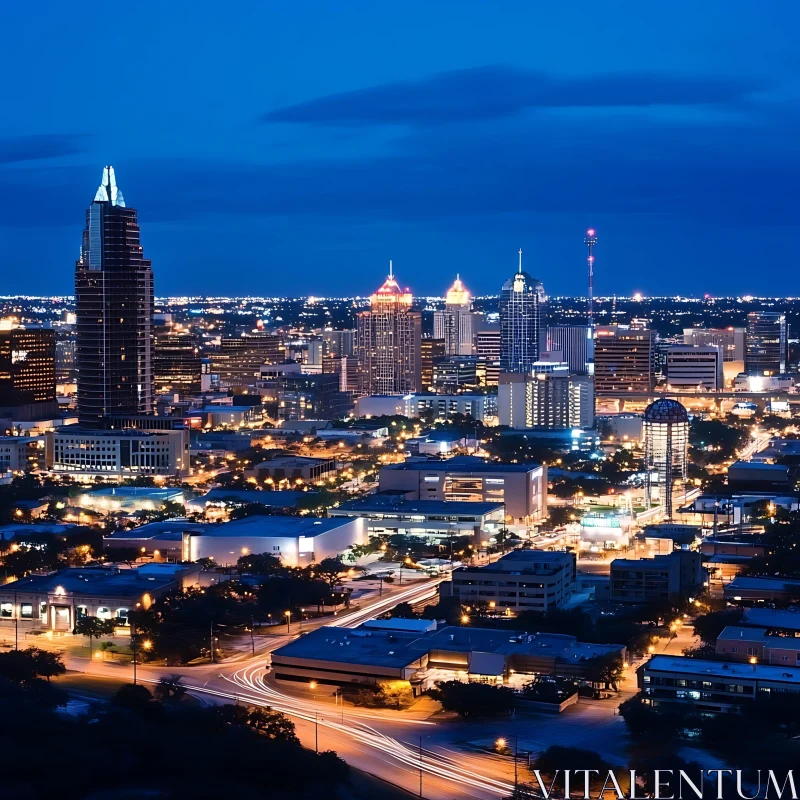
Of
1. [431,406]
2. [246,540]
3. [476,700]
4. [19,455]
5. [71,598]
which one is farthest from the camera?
[431,406]

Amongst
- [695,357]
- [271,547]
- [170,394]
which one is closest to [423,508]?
[271,547]

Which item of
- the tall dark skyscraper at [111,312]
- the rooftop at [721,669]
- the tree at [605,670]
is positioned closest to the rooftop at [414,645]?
the tree at [605,670]

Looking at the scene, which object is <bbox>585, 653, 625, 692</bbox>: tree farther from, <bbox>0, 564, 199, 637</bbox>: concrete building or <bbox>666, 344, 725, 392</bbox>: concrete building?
<bbox>666, 344, 725, 392</bbox>: concrete building

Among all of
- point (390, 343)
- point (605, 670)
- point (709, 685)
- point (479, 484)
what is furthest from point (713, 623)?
point (390, 343)

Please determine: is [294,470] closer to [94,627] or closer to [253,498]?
[253,498]

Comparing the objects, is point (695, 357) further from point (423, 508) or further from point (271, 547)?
point (271, 547)

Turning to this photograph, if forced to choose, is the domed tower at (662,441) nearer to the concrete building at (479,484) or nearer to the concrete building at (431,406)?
the concrete building at (479,484)
